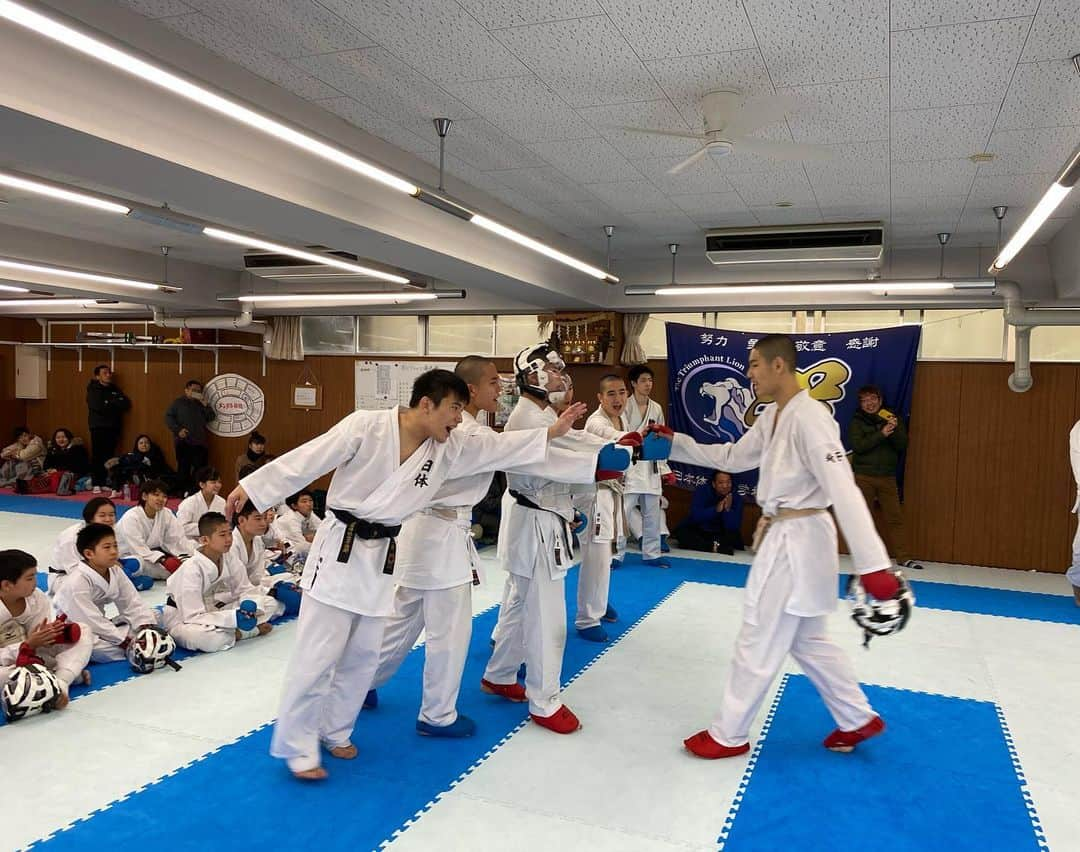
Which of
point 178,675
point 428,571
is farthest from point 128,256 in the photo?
point 428,571

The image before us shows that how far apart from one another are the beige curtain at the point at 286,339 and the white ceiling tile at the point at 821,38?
25.7 feet

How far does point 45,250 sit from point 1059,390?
950cm

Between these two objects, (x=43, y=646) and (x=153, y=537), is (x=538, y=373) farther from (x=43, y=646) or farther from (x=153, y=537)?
(x=153, y=537)

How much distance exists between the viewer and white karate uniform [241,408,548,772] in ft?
9.64

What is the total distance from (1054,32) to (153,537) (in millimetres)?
6493

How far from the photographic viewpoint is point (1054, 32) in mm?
3139

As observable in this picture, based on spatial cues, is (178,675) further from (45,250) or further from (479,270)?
(45,250)

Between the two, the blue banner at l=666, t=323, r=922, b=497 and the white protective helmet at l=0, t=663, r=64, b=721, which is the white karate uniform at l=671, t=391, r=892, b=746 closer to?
the white protective helmet at l=0, t=663, r=64, b=721

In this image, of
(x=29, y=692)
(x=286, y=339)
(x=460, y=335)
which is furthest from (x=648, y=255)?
(x=29, y=692)

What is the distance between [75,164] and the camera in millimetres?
3703

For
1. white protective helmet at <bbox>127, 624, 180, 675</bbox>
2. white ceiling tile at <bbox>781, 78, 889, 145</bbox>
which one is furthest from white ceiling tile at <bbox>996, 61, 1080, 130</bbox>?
white protective helmet at <bbox>127, 624, 180, 675</bbox>

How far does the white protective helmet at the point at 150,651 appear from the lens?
417cm

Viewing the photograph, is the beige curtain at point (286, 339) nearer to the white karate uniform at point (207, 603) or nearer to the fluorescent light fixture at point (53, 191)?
the fluorescent light fixture at point (53, 191)

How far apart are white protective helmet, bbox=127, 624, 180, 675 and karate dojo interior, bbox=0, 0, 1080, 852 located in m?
0.07
